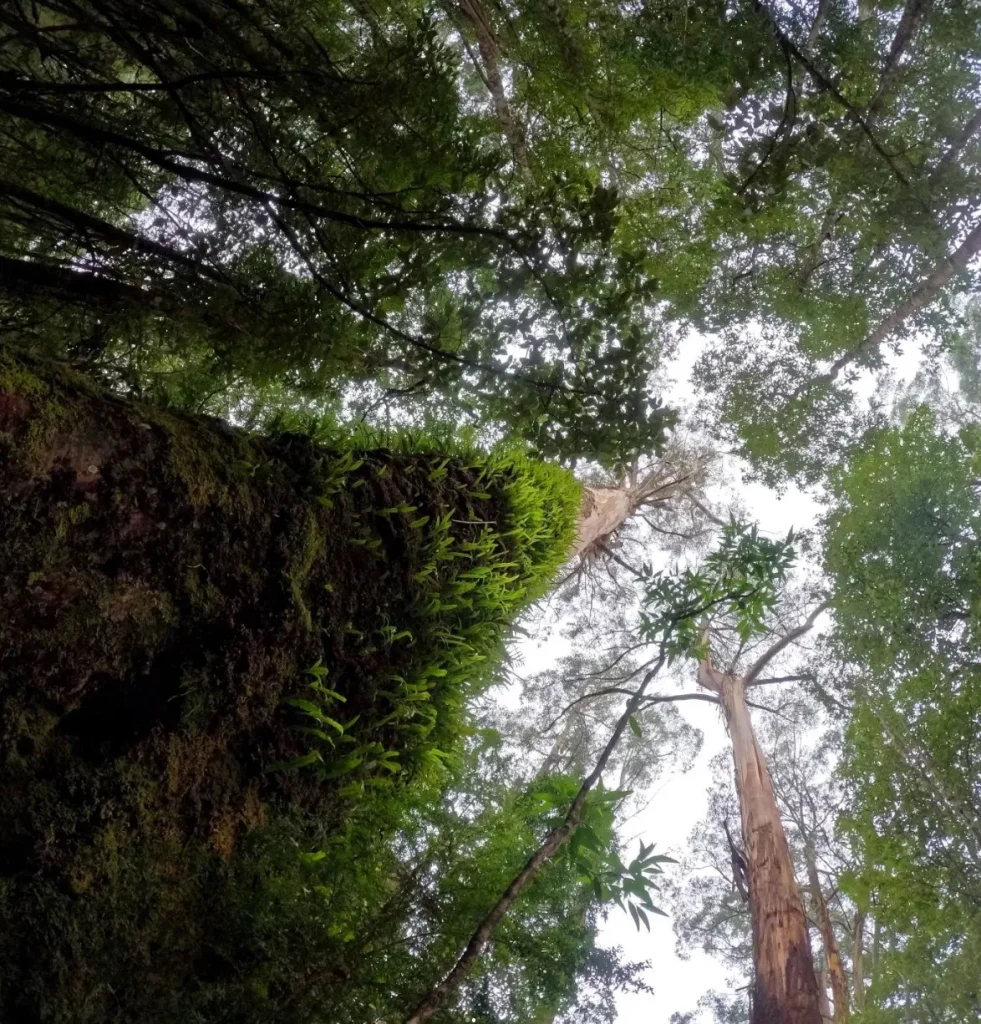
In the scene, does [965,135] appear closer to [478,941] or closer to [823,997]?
[478,941]

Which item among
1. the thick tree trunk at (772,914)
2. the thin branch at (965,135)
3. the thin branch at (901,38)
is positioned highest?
the thin branch at (965,135)

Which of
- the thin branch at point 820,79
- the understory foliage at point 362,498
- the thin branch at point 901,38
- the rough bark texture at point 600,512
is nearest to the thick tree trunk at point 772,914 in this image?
the understory foliage at point 362,498

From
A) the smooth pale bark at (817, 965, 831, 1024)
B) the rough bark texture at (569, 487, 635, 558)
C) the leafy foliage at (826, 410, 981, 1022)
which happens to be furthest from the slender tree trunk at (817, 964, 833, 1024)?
the rough bark texture at (569, 487, 635, 558)

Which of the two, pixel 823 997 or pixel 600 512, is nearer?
pixel 600 512

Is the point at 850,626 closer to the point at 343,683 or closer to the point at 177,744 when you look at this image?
the point at 343,683

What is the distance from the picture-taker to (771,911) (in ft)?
21.9

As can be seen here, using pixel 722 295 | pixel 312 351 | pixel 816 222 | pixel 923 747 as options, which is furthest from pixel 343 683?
pixel 816 222

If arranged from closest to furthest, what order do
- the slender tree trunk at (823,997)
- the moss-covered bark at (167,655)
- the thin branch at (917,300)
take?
the moss-covered bark at (167,655) < the thin branch at (917,300) < the slender tree trunk at (823,997)

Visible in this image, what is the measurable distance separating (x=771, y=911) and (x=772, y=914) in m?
0.04

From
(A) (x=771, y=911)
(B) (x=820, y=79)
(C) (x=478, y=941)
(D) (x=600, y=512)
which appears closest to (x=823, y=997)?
(A) (x=771, y=911)

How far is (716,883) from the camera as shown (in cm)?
1487

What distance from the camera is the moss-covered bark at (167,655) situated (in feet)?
4.87

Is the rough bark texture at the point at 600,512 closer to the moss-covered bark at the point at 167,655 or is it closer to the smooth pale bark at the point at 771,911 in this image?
the smooth pale bark at the point at 771,911

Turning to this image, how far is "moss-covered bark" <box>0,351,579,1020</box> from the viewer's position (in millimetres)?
1485
